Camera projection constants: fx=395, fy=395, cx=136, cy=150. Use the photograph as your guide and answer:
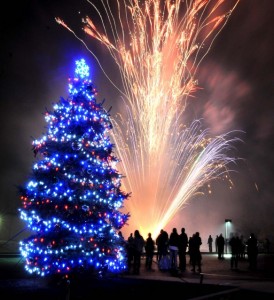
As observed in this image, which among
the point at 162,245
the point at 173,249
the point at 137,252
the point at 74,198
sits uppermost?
the point at 74,198

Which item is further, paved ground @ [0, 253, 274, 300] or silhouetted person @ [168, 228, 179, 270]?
silhouetted person @ [168, 228, 179, 270]

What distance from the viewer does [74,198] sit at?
41.1 feet

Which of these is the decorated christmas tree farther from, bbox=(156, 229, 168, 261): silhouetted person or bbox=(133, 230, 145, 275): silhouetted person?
bbox=(156, 229, 168, 261): silhouetted person

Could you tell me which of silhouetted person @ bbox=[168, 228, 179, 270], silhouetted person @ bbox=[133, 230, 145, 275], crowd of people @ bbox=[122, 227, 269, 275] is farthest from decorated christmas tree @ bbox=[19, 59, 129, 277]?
silhouetted person @ bbox=[168, 228, 179, 270]

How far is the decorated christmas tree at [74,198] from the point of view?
12109 mm

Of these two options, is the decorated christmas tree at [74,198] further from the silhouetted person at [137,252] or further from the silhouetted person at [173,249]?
the silhouetted person at [173,249]

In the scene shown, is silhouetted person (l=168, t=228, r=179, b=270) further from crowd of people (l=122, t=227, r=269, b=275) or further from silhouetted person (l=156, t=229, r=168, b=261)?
silhouetted person (l=156, t=229, r=168, b=261)

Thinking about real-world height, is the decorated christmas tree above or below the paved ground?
above

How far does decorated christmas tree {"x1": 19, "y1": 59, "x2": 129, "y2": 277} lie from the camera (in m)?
12.1

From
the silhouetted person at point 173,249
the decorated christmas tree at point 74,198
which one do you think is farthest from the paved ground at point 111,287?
the silhouetted person at point 173,249

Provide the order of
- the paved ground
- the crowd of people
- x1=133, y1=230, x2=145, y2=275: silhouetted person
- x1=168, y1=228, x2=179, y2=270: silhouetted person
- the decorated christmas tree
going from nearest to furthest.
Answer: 1. the paved ground
2. the decorated christmas tree
3. x1=133, y1=230, x2=145, y2=275: silhouetted person
4. the crowd of people
5. x1=168, y1=228, x2=179, y2=270: silhouetted person

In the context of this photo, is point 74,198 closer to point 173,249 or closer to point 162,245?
point 173,249

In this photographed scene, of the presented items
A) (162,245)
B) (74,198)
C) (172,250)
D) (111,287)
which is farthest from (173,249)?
(74,198)

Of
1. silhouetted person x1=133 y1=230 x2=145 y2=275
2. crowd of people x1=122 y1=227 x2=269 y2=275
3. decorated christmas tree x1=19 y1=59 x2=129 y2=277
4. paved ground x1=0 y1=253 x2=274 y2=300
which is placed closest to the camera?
paved ground x1=0 y1=253 x2=274 y2=300
